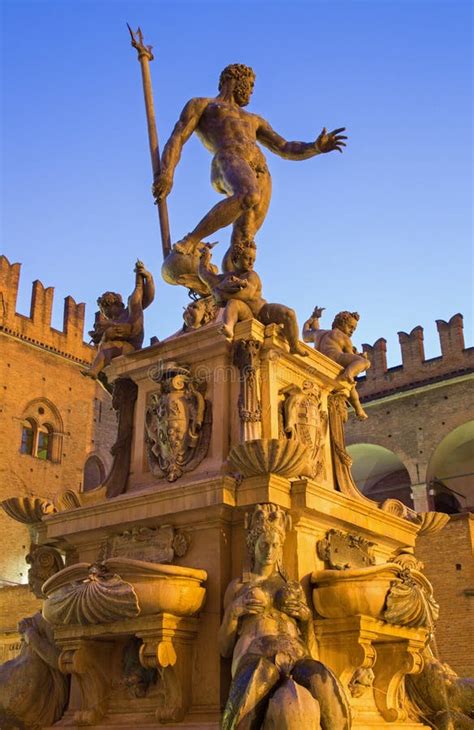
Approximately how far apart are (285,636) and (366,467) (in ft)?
83.3

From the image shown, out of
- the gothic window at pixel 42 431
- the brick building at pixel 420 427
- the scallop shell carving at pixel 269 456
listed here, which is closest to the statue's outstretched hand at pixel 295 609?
the scallop shell carving at pixel 269 456

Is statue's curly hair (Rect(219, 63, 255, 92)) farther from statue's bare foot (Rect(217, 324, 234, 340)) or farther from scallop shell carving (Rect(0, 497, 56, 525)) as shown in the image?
scallop shell carving (Rect(0, 497, 56, 525))

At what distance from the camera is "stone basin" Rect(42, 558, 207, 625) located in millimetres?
4438

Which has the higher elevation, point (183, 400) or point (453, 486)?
point (453, 486)

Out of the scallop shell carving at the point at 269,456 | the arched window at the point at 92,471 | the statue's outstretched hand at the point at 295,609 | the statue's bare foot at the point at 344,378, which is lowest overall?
the statue's outstretched hand at the point at 295,609

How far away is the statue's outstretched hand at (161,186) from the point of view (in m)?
6.50

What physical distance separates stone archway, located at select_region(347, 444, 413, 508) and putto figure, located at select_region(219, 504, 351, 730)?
2377cm

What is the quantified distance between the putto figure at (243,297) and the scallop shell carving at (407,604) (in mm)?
1696

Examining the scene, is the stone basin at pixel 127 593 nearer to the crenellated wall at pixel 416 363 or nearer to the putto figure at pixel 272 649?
the putto figure at pixel 272 649

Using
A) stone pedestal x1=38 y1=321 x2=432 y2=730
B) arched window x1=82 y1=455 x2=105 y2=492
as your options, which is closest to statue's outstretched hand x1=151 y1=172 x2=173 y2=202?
stone pedestal x1=38 y1=321 x2=432 y2=730

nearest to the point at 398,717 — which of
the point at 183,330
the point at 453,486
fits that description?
the point at 183,330

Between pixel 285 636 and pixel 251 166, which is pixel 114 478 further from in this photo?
pixel 251 166

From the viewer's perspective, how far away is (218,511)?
4.83 metres

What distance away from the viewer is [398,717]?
509cm
